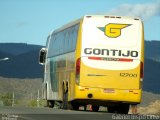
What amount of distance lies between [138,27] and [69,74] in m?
3.99

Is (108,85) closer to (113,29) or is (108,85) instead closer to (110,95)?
(110,95)

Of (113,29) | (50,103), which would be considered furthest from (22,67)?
(113,29)

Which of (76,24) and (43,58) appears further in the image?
(43,58)

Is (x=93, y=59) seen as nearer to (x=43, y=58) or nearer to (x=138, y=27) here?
(x=138, y=27)

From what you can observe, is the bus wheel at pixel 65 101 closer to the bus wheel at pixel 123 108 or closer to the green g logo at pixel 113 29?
the bus wheel at pixel 123 108

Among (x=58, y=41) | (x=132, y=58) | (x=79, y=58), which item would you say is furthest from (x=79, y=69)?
(x=58, y=41)

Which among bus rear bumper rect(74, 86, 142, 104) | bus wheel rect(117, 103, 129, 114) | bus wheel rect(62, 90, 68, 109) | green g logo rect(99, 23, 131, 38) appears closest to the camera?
bus rear bumper rect(74, 86, 142, 104)

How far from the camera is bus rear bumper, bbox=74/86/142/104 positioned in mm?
30578

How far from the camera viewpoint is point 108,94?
30.6 metres

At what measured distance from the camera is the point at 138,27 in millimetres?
31016

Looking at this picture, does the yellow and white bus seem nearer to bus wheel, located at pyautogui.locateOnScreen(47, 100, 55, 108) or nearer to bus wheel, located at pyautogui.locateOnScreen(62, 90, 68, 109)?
bus wheel, located at pyautogui.locateOnScreen(62, 90, 68, 109)

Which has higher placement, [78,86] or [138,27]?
[138,27]

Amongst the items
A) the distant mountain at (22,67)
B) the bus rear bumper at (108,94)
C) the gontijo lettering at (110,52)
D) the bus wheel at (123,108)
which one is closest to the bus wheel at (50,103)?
the bus wheel at (123,108)

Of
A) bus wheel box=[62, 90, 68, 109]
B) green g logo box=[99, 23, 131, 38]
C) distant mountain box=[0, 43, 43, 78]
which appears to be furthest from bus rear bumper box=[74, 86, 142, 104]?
distant mountain box=[0, 43, 43, 78]
